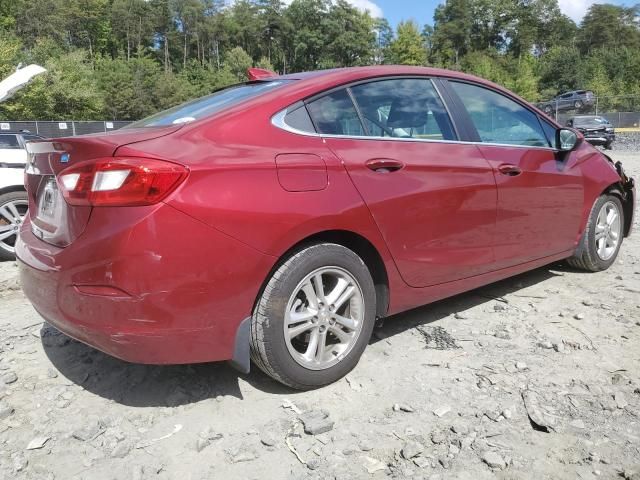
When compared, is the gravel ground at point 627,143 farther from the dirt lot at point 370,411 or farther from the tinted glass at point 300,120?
the tinted glass at point 300,120

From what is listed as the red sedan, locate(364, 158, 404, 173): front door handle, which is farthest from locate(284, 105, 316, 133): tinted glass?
locate(364, 158, 404, 173): front door handle

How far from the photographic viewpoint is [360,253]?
2912 mm

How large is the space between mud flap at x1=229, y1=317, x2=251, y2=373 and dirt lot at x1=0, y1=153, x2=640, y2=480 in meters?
0.28

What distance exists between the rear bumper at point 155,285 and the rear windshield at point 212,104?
64 centimetres

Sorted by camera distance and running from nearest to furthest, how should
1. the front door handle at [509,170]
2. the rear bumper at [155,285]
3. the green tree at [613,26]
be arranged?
the rear bumper at [155,285] < the front door handle at [509,170] < the green tree at [613,26]

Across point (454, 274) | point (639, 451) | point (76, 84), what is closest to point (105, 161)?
point (454, 274)

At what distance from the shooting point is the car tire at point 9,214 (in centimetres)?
560

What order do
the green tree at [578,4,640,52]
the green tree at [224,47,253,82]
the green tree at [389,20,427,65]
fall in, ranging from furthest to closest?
1. the green tree at [578,4,640,52]
2. the green tree at [389,20,427,65]
3. the green tree at [224,47,253,82]

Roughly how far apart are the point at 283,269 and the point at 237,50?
303 ft

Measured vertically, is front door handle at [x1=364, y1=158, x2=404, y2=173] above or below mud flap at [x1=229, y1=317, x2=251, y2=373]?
above

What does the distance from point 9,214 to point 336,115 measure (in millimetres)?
4244

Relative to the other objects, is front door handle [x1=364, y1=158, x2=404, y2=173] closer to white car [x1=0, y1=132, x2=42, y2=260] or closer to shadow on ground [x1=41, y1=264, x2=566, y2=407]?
shadow on ground [x1=41, y1=264, x2=566, y2=407]

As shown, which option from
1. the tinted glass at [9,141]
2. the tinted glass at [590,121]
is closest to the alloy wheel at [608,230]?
the tinted glass at [9,141]

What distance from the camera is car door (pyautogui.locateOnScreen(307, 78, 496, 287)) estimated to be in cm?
282
